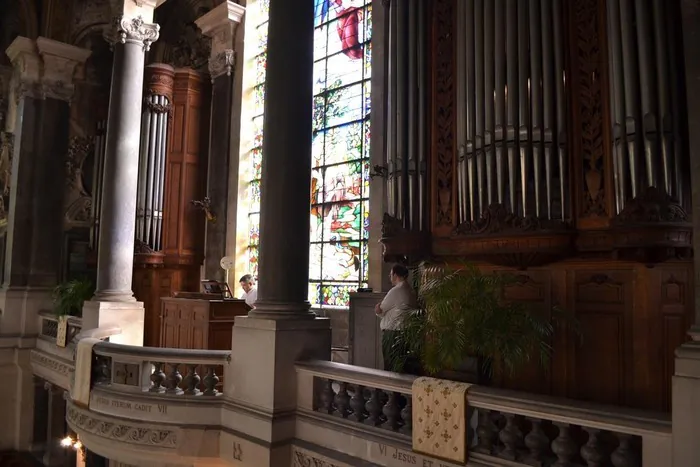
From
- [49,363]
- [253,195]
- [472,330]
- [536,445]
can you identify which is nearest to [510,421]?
[536,445]

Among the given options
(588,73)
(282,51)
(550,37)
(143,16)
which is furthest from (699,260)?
(143,16)

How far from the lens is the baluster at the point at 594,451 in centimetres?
325

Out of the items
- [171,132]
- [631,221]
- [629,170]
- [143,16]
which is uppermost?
[143,16]

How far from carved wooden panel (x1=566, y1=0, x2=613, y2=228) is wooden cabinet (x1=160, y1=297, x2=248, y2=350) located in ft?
14.9

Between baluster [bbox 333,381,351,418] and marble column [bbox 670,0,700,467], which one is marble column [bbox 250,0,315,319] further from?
marble column [bbox 670,0,700,467]

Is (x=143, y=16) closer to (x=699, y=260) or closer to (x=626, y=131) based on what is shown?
(x=626, y=131)

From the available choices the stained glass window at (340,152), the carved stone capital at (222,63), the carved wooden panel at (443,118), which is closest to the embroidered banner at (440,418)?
the carved wooden panel at (443,118)

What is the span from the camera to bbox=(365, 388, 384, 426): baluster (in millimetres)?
4516

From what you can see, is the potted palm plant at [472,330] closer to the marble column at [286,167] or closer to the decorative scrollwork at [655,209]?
the decorative scrollwork at [655,209]

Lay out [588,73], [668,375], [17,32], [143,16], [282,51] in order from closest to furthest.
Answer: [668,375]
[588,73]
[282,51]
[143,16]
[17,32]

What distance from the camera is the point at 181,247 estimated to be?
436 inches

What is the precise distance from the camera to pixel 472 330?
4.21 metres

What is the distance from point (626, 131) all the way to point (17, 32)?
609 inches

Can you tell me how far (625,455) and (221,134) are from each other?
31.3 feet
